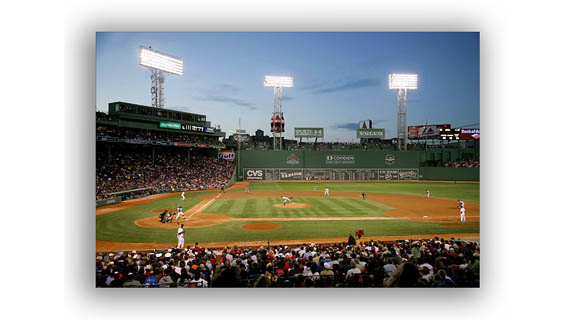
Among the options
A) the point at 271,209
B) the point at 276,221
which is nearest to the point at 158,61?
the point at 276,221

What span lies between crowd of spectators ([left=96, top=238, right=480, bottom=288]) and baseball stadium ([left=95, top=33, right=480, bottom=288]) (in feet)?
0.10

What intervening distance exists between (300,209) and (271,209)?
1821 millimetres

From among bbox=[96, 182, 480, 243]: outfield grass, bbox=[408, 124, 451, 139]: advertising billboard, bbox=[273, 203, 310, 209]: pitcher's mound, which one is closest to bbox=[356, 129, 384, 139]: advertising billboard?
bbox=[408, 124, 451, 139]: advertising billboard

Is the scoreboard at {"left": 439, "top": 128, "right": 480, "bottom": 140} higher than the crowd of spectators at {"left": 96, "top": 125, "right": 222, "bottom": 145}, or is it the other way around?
the scoreboard at {"left": 439, "top": 128, "right": 480, "bottom": 140}

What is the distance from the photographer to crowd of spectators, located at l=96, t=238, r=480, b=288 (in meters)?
7.09

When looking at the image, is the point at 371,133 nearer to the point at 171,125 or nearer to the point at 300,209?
the point at 300,209

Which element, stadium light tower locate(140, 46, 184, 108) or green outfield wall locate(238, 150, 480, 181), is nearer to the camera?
stadium light tower locate(140, 46, 184, 108)

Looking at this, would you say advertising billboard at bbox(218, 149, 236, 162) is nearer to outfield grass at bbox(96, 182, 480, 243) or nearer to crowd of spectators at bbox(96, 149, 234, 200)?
crowd of spectators at bbox(96, 149, 234, 200)

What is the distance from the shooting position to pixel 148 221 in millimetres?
14664

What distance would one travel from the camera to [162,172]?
1041 inches

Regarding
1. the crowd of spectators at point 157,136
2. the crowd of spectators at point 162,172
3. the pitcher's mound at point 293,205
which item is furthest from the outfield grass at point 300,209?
the crowd of spectators at point 157,136

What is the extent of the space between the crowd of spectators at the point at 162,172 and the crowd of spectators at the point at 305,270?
13.0 metres

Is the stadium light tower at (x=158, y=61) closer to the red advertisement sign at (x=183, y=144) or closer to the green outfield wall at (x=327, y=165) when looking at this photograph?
the green outfield wall at (x=327, y=165)
